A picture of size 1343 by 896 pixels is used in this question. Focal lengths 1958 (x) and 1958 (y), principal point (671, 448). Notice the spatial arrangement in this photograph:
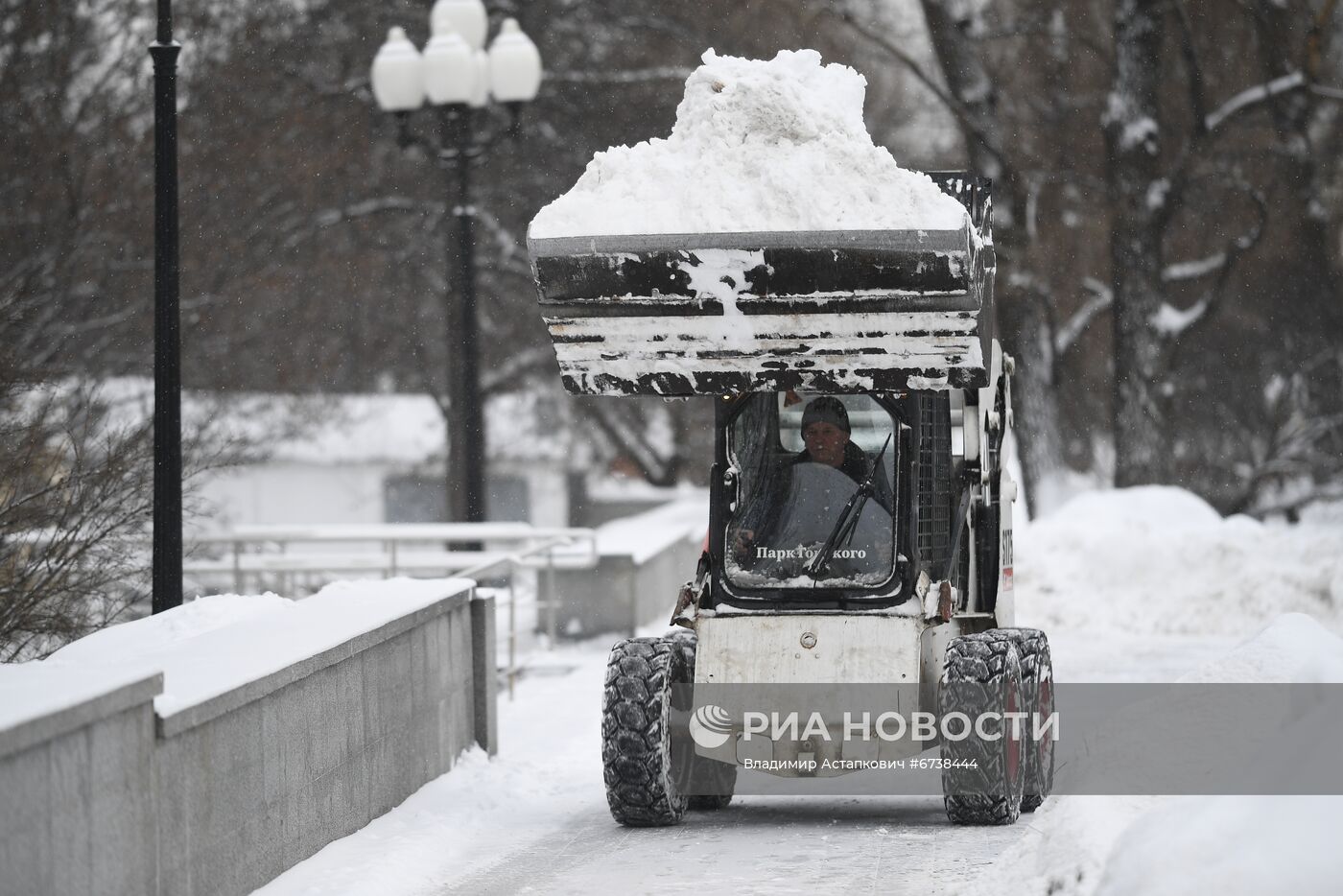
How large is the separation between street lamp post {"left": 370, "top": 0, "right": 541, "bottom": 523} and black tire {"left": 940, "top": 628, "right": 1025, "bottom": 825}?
969 centimetres

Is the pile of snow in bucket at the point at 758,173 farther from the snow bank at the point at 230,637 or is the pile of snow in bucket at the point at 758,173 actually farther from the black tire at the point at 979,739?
the snow bank at the point at 230,637

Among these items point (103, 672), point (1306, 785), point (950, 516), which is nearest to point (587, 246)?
point (950, 516)

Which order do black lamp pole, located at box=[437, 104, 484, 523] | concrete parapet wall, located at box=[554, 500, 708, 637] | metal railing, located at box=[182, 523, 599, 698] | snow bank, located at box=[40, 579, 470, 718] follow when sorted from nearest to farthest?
snow bank, located at box=[40, 579, 470, 718]
metal railing, located at box=[182, 523, 599, 698]
black lamp pole, located at box=[437, 104, 484, 523]
concrete parapet wall, located at box=[554, 500, 708, 637]

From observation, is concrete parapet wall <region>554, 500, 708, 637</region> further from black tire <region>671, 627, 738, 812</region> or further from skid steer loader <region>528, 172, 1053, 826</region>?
skid steer loader <region>528, 172, 1053, 826</region>

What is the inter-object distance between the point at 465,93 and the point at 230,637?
10.7 m

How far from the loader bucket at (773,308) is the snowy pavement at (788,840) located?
2026mm

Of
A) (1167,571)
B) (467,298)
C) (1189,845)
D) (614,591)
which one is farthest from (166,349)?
(1167,571)

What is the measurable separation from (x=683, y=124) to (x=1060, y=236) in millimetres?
27045

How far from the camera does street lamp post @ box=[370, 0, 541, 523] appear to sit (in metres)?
18.8

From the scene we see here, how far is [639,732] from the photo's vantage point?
376 inches

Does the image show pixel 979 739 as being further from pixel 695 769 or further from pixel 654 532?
pixel 654 532

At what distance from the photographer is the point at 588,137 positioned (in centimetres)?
2862

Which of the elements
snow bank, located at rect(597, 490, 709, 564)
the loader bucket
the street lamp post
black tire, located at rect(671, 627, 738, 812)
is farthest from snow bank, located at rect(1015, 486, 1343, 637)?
the loader bucket

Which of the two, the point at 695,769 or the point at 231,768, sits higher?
the point at 231,768
